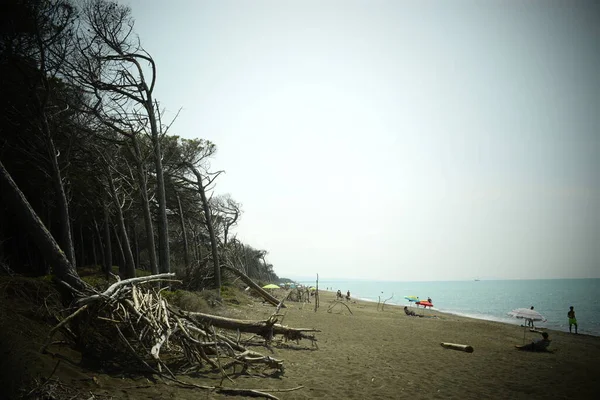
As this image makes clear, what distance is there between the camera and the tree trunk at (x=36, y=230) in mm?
5383

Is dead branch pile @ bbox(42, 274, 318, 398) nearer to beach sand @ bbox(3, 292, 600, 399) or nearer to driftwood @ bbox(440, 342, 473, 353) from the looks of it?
beach sand @ bbox(3, 292, 600, 399)

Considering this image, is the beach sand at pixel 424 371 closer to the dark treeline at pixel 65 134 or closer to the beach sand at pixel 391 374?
the beach sand at pixel 391 374

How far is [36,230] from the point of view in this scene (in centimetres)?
559

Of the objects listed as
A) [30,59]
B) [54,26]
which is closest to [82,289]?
[30,59]

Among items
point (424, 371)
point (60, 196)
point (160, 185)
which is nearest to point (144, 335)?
point (424, 371)

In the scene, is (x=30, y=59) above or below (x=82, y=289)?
above

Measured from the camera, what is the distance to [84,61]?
32.9ft

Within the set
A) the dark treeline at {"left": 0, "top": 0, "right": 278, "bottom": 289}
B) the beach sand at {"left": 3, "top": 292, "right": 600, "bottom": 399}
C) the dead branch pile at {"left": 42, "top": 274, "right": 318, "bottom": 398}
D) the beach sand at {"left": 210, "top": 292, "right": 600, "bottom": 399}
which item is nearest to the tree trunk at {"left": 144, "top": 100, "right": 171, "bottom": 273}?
the dark treeline at {"left": 0, "top": 0, "right": 278, "bottom": 289}

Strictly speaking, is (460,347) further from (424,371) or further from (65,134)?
(65,134)

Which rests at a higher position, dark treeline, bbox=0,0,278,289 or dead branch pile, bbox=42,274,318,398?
dark treeline, bbox=0,0,278,289

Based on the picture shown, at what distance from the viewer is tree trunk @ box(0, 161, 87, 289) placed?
5.38m

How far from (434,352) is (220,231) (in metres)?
24.8

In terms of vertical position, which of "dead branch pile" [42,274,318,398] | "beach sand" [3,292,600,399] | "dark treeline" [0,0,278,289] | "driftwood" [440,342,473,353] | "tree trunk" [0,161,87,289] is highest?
"dark treeline" [0,0,278,289]

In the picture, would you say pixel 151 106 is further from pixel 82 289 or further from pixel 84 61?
pixel 82 289
